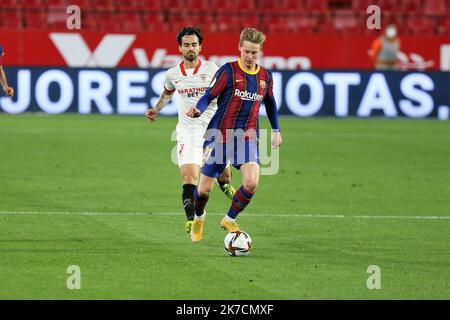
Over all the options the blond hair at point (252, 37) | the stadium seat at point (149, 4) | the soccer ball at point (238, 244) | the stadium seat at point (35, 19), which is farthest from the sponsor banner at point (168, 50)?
the soccer ball at point (238, 244)

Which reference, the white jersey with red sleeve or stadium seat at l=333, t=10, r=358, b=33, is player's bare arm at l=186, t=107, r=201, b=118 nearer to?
the white jersey with red sleeve

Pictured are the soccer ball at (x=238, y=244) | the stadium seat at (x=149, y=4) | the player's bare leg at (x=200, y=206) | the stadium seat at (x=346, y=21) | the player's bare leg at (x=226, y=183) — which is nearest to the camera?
the soccer ball at (x=238, y=244)

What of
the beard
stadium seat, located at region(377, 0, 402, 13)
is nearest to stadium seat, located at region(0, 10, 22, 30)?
stadium seat, located at region(377, 0, 402, 13)

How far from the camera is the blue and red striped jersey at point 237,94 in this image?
10102 mm

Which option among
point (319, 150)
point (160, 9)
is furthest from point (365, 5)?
point (319, 150)

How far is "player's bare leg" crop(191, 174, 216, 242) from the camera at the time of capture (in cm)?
1034

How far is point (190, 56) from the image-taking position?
11.2 m

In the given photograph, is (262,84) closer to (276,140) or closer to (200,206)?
(276,140)

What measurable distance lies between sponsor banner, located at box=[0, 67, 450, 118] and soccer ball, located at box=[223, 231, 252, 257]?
15.7m

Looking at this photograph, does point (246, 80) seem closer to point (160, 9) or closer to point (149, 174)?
point (149, 174)

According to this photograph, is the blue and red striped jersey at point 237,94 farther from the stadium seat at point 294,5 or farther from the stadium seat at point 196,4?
Result: the stadium seat at point 294,5

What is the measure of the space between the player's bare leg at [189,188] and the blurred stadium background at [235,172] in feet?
0.75

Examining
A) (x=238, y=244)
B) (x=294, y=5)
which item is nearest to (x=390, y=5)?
(x=294, y=5)
